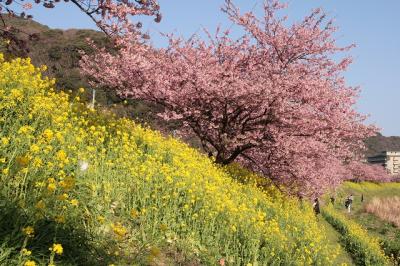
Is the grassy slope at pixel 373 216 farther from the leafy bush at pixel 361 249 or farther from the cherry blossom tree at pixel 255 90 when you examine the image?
the cherry blossom tree at pixel 255 90

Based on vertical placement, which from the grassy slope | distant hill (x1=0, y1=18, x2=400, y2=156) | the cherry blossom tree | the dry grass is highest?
distant hill (x1=0, y1=18, x2=400, y2=156)

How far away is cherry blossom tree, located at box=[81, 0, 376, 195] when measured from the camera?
47.0ft

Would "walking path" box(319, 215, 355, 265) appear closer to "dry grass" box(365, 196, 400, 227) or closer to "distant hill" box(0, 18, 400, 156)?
"dry grass" box(365, 196, 400, 227)

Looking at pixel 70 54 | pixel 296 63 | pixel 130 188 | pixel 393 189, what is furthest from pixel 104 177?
pixel 393 189

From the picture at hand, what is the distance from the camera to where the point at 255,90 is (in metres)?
13.6

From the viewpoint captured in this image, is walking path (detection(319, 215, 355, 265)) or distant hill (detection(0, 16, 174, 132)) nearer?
walking path (detection(319, 215, 355, 265))

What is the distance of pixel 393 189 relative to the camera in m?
71.6

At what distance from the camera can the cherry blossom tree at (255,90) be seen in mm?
14320

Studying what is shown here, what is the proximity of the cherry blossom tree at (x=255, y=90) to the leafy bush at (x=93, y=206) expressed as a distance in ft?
13.9

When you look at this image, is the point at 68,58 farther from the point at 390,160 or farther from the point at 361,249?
the point at 390,160

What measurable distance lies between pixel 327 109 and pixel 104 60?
8.36m

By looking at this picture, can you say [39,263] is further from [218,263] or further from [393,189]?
[393,189]

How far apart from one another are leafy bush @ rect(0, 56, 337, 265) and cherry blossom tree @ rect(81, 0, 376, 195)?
167 inches

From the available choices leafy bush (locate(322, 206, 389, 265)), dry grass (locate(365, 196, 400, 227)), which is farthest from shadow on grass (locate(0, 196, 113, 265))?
dry grass (locate(365, 196, 400, 227))
